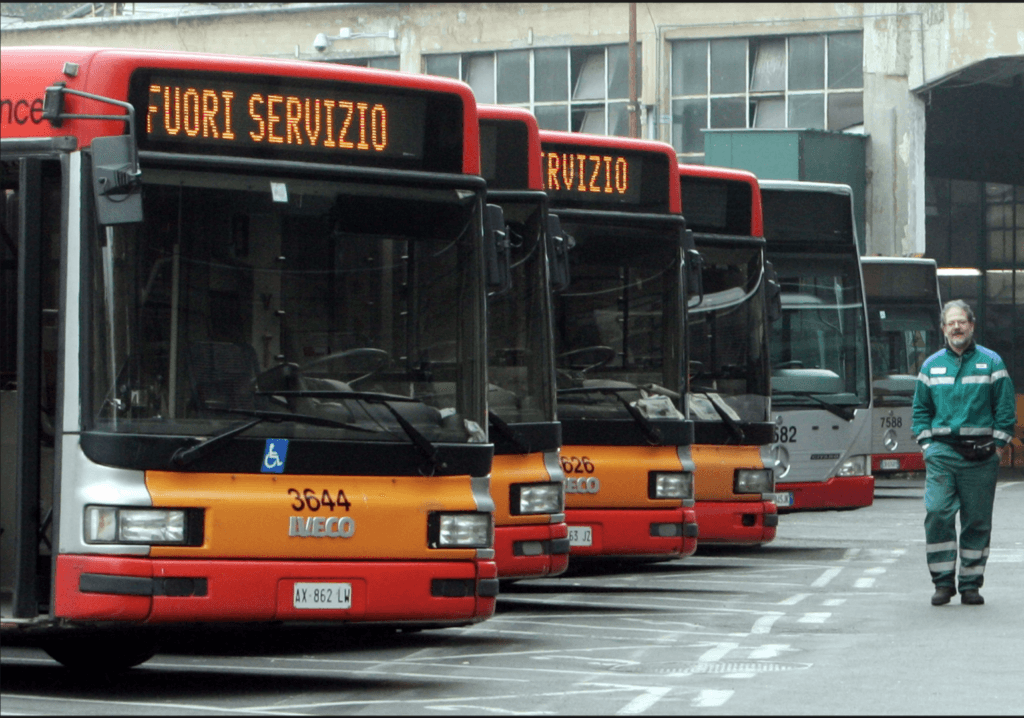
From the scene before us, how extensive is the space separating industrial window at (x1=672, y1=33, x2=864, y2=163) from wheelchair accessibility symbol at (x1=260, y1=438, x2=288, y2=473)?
109 ft

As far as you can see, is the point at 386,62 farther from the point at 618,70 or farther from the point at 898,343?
the point at 898,343

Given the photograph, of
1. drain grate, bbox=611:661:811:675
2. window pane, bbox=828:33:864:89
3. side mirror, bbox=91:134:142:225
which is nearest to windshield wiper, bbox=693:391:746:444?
drain grate, bbox=611:661:811:675

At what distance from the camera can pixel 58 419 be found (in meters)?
8.57

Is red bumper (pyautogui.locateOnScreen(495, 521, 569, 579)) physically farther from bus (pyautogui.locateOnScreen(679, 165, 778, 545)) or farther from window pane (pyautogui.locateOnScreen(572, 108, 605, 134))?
window pane (pyautogui.locateOnScreen(572, 108, 605, 134))

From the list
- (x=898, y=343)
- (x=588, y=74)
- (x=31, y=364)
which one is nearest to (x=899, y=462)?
(x=898, y=343)

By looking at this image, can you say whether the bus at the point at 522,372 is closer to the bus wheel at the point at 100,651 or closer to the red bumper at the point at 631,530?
the red bumper at the point at 631,530

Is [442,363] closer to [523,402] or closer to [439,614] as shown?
[439,614]

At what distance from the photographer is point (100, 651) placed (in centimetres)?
940

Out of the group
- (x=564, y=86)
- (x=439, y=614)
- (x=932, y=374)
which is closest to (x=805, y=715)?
(x=439, y=614)

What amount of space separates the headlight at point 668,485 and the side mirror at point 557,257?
197 cm

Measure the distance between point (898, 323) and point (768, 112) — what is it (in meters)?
14.9

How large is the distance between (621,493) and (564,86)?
31.0m

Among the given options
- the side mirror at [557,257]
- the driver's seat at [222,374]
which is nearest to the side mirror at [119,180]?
the driver's seat at [222,374]

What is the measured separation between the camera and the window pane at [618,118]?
42969 mm
